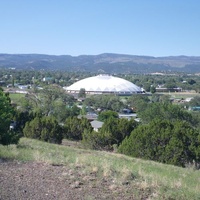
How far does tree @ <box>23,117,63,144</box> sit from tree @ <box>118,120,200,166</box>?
7.52 metres

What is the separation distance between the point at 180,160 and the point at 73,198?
1318 cm

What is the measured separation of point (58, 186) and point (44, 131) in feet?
65.9

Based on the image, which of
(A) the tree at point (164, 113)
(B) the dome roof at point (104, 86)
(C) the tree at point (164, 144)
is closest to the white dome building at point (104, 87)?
(B) the dome roof at point (104, 86)

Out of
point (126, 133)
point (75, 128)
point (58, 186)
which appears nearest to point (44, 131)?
point (75, 128)

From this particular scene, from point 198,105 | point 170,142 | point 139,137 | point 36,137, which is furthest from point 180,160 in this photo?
point 198,105

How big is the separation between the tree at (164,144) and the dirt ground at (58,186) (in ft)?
37.0

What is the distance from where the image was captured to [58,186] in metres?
7.05

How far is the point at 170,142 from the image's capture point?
1917 cm

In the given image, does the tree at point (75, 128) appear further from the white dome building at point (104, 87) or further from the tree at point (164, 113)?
the white dome building at point (104, 87)

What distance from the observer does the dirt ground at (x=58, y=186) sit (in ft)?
21.5

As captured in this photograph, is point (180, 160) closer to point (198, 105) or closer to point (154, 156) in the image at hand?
point (154, 156)

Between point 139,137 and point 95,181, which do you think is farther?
point 139,137

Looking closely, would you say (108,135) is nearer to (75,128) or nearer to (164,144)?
(75,128)

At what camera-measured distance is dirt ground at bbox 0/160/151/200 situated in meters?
6.55
